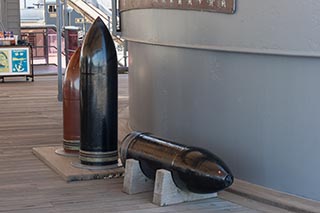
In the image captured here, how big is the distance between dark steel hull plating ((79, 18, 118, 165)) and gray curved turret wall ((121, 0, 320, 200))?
597mm

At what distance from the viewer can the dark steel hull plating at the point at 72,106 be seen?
6266 millimetres

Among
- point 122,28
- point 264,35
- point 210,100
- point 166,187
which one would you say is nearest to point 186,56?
point 210,100

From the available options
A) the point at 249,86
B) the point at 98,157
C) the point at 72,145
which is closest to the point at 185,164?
the point at 249,86

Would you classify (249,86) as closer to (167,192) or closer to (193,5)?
A: (193,5)

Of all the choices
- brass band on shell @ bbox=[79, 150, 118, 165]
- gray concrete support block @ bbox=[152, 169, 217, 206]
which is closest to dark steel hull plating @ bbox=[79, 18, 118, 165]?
brass band on shell @ bbox=[79, 150, 118, 165]

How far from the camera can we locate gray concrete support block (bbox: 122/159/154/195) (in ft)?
16.9

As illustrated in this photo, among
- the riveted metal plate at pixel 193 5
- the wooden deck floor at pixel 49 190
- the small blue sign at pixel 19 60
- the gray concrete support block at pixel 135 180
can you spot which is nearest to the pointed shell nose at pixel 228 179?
the wooden deck floor at pixel 49 190

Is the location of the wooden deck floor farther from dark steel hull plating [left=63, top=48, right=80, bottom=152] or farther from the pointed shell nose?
dark steel hull plating [left=63, top=48, right=80, bottom=152]

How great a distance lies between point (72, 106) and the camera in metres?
6.31

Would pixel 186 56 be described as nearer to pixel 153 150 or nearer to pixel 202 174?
pixel 153 150

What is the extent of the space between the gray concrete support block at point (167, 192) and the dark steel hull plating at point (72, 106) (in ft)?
5.35

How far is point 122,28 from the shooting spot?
24.6 feet

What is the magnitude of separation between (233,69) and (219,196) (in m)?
1.03

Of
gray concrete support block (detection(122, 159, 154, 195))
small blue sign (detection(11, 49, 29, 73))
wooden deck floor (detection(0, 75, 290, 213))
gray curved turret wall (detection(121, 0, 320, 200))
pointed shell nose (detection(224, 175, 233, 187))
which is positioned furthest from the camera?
small blue sign (detection(11, 49, 29, 73))
